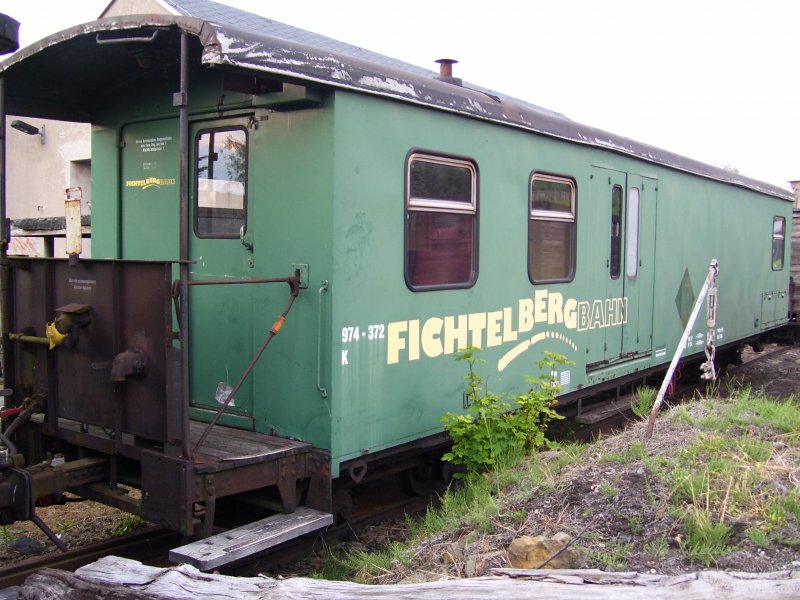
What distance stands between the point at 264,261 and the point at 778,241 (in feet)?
35.8

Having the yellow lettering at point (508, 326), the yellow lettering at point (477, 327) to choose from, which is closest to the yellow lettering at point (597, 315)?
the yellow lettering at point (508, 326)

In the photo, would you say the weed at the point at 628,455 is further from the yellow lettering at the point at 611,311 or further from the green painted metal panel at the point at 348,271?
the yellow lettering at the point at 611,311

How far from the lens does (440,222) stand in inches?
205

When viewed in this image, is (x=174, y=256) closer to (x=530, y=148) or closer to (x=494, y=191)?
(x=494, y=191)

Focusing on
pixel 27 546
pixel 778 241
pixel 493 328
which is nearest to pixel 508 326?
pixel 493 328

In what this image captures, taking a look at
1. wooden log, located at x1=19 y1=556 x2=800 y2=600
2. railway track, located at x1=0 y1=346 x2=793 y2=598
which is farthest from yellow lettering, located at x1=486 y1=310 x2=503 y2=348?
wooden log, located at x1=19 y1=556 x2=800 y2=600

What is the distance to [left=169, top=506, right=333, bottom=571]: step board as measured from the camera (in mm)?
3709

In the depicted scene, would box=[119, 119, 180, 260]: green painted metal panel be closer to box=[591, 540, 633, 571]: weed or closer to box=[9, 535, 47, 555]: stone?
box=[9, 535, 47, 555]: stone

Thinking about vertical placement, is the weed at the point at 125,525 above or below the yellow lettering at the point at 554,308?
below

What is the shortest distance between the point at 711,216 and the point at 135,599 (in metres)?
8.50

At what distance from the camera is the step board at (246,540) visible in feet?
12.2

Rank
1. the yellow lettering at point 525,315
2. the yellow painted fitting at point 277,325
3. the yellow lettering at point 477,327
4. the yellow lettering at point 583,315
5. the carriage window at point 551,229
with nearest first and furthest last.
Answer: the yellow painted fitting at point 277,325 < the yellow lettering at point 477,327 < the yellow lettering at point 525,315 < the carriage window at point 551,229 < the yellow lettering at point 583,315

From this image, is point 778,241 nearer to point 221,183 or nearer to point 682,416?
point 682,416

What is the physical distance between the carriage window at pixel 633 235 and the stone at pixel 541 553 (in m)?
4.74
